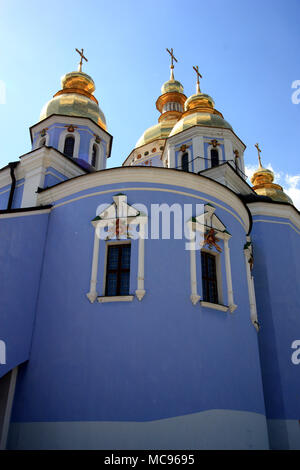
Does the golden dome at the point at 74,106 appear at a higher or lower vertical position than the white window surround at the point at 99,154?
higher

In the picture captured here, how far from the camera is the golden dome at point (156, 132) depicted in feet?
74.3

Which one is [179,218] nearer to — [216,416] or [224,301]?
[224,301]

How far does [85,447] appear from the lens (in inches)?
284

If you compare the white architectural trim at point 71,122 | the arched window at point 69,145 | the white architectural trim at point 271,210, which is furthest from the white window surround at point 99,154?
the white architectural trim at point 271,210

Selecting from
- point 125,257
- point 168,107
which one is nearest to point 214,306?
point 125,257

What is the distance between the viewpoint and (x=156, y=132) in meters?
22.9

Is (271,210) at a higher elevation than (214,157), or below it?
below

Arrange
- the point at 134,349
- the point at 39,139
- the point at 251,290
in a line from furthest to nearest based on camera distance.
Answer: the point at 39,139 → the point at 251,290 → the point at 134,349

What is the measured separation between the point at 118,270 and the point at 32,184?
4353 mm

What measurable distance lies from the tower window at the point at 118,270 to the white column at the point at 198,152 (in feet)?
23.1

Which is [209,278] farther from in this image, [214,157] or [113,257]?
[214,157]

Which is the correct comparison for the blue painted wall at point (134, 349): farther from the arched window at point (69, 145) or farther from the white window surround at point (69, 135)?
the arched window at point (69, 145)

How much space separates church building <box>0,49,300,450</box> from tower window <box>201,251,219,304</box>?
0.11 ft
